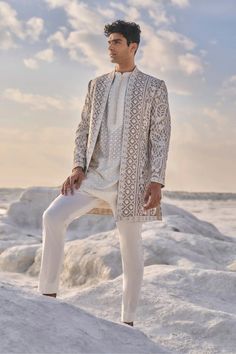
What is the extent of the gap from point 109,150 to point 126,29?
70cm

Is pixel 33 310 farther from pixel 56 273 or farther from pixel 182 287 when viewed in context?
pixel 182 287

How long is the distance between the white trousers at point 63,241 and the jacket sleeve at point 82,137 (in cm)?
24

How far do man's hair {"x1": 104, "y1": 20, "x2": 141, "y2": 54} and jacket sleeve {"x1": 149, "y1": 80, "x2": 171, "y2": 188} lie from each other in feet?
1.03

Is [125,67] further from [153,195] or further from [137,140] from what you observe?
[153,195]

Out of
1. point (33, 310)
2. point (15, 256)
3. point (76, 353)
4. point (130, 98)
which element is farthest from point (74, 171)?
point (15, 256)

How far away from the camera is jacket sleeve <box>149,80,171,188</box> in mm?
4035

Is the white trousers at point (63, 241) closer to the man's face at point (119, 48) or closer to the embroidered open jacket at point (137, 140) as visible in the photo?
the embroidered open jacket at point (137, 140)

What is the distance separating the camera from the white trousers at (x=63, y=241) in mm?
3871

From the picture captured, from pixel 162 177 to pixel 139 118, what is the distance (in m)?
0.37

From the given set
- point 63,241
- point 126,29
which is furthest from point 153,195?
point 126,29

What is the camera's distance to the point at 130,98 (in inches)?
163

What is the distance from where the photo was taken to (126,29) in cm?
411

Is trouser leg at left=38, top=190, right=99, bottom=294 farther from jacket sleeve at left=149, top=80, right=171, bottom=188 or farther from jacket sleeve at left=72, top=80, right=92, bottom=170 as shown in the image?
jacket sleeve at left=149, top=80, right=171, bottom=188

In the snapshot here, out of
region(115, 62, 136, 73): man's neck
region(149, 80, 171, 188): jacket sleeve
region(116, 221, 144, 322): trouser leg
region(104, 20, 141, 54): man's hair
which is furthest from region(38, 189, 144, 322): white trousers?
region(104, 20, 141, 54): man's hair
